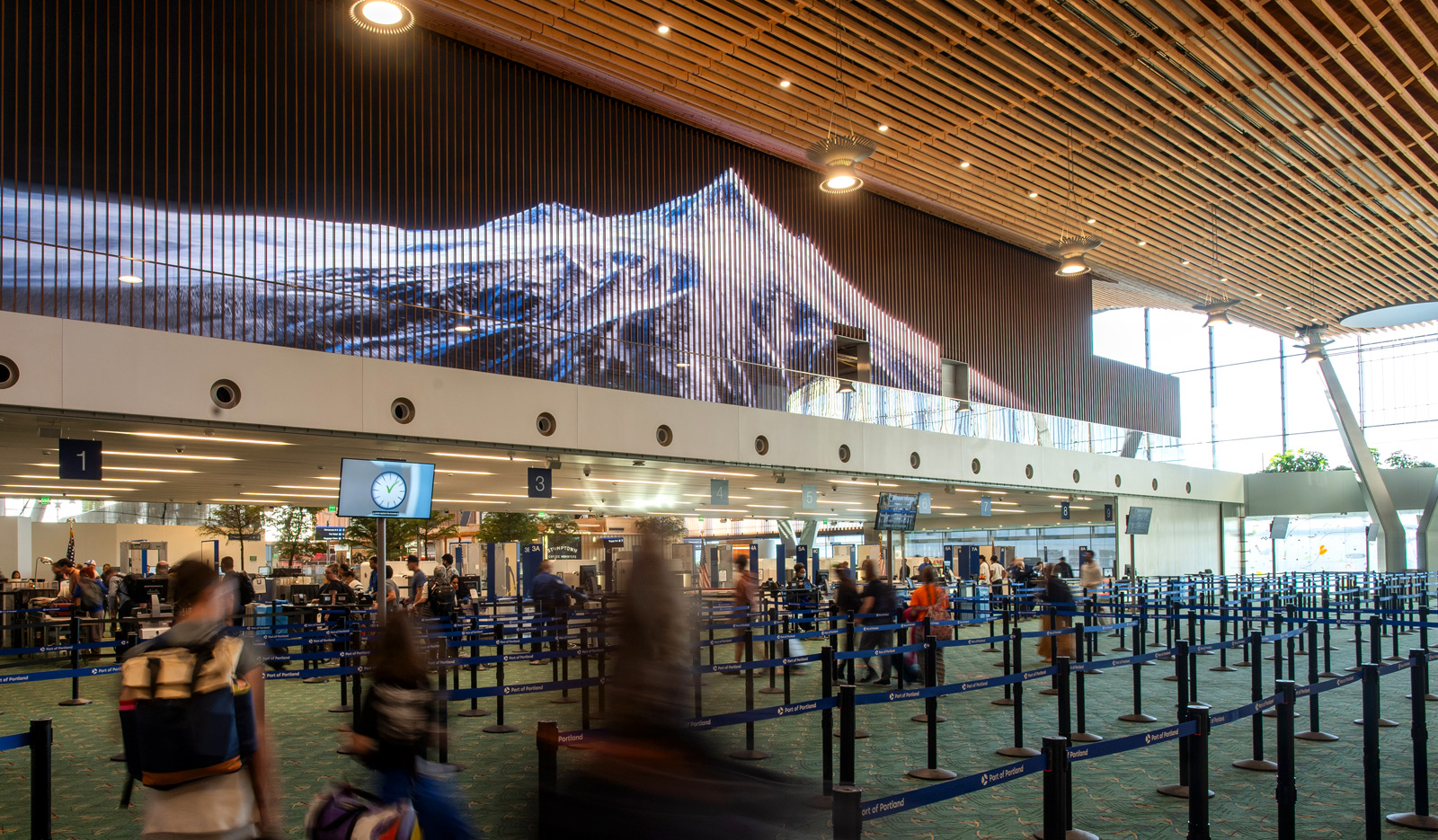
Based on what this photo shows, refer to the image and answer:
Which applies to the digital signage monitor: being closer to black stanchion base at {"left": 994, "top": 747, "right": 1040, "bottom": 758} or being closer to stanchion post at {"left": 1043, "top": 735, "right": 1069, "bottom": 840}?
black stanchion base at {"left": 994, "top": 747, "right": 1040, "bottom": 758}

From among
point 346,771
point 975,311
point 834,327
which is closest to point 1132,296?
point 975,311

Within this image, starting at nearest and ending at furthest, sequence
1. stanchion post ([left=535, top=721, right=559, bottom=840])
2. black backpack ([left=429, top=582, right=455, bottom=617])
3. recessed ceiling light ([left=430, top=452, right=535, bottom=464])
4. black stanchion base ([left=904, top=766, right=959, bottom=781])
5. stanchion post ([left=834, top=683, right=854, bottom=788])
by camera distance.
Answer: stanchion post ([left=535, top=721, right=559, bottom=840])
stanchion post ([left=834, top=683, right=854, bottom=788])
black stanchion base ([left=904, top=766, right=959, bottom=781])
black backpack ([left=429, top=582, right=455, bottom=617])
recessed ceiling light ([left=430, top=452, right=535, bottom=464])

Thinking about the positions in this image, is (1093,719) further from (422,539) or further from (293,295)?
(422,539)

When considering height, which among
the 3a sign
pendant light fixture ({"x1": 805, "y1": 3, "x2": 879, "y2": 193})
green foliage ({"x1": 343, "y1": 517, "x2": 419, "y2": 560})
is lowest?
green foliage ({"x1": 343, "y1": 517, "x2": 419, "y2": 560})

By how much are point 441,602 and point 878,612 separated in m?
6.47

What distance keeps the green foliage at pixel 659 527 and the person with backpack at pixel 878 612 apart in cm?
810

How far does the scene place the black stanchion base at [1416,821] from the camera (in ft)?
17.0

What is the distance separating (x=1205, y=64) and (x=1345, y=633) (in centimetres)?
987

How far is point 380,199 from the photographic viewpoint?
13969 mm

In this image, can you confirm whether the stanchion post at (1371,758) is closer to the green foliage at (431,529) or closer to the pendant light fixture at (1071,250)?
the pendant light fixture at (1071,250)

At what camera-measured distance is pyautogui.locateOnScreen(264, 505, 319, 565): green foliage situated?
43000 mm

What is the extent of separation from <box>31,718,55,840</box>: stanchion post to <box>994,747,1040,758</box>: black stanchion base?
5702 mm

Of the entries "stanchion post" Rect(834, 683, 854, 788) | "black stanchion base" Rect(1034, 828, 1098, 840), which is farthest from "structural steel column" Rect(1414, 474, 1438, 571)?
"stanchion post" Rect(834, 683, 854, 788)

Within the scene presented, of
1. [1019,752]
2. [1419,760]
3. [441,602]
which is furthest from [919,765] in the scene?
[441,602]
